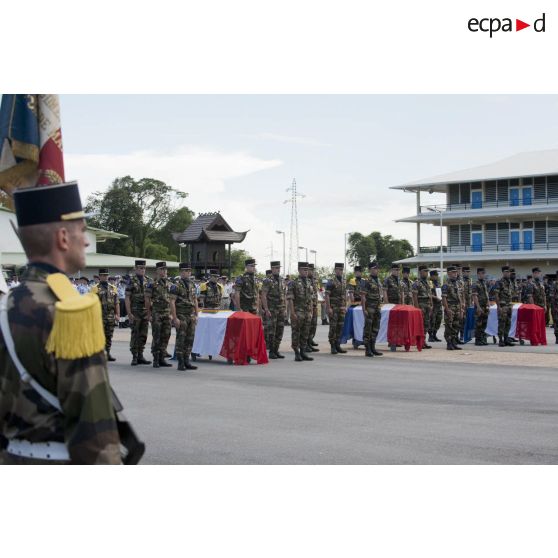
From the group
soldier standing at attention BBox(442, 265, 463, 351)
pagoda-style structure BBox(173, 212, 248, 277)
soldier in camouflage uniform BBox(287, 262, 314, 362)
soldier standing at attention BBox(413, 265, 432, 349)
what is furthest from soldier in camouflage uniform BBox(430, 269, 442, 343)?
pagoda-style structure BBox(173, 212, 248, 277)

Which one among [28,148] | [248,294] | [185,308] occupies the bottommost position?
[185,308]

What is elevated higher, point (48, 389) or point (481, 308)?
point (48, 389)

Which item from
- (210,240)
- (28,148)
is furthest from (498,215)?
(28,148)

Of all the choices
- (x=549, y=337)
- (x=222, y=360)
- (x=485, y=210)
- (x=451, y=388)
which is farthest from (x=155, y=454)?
(x=485, y=210)

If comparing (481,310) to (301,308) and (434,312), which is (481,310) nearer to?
(434,312)

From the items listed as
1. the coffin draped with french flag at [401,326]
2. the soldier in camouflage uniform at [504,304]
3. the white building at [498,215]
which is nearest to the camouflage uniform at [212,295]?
the coffin draped with french flag at [401,326]

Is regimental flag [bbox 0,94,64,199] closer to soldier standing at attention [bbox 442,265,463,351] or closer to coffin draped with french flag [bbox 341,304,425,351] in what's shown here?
coffin draped with french flag [bbox 341,304,425,351]

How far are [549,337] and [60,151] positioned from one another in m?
22.6

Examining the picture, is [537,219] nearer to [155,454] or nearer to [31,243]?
[155,454]

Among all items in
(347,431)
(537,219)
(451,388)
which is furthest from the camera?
(537,219)

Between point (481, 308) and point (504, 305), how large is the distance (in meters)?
0.60

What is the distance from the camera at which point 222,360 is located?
658 inches

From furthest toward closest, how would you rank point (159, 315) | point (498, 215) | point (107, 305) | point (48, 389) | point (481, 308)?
point (498, 215)
point (481, 308)
point (107, 305)
point (159, 315)
point (48, 389)

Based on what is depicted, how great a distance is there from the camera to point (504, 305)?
67.0 ft
